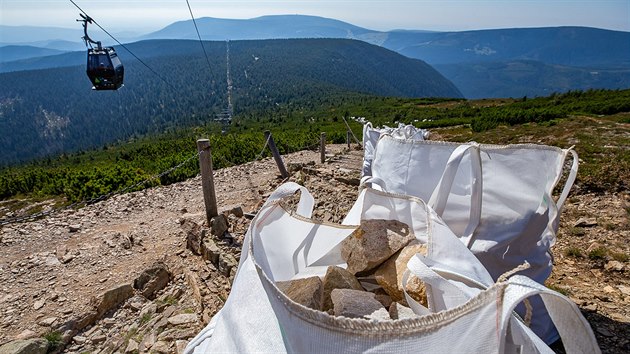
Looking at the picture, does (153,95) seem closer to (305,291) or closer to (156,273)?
(156,273)

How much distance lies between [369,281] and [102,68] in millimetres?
13069

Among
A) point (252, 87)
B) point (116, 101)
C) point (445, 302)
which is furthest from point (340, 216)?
point (116, 101)

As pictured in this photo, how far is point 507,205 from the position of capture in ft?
7.83

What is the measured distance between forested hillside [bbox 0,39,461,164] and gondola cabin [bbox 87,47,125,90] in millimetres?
73947

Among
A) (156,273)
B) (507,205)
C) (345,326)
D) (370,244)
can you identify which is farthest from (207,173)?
(345,326)

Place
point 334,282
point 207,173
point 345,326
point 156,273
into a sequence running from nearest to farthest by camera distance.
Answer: point 345,326 → point 334,282 → point 156,273 → point 207,173

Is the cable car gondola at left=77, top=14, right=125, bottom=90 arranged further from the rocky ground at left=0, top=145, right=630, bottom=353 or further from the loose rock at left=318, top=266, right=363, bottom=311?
the loose rock at left=318, top=266, right=363, bottom=311

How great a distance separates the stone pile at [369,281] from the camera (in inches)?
60.9

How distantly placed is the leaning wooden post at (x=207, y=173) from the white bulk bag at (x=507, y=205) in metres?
3.24

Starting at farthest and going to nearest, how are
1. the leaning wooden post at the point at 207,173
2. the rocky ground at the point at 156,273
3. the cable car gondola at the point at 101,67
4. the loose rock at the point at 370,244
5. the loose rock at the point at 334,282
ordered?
the cable car gondola at the point at 101,67
the leaning wooden post at the point at 207,173
the rocky ground at the point at 156,273
the loose rock at the point at 370,244
the loose rock at the point at 334,282

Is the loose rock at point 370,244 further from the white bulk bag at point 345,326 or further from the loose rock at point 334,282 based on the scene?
the white bulk bag at point 345,326

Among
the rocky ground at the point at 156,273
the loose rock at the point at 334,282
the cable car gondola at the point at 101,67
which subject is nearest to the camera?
the loose rock at the point at 334,282

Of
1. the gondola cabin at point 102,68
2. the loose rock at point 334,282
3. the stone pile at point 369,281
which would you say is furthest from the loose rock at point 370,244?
the gondola cabin at point 102,68

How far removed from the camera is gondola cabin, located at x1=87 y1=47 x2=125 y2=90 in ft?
39.3
